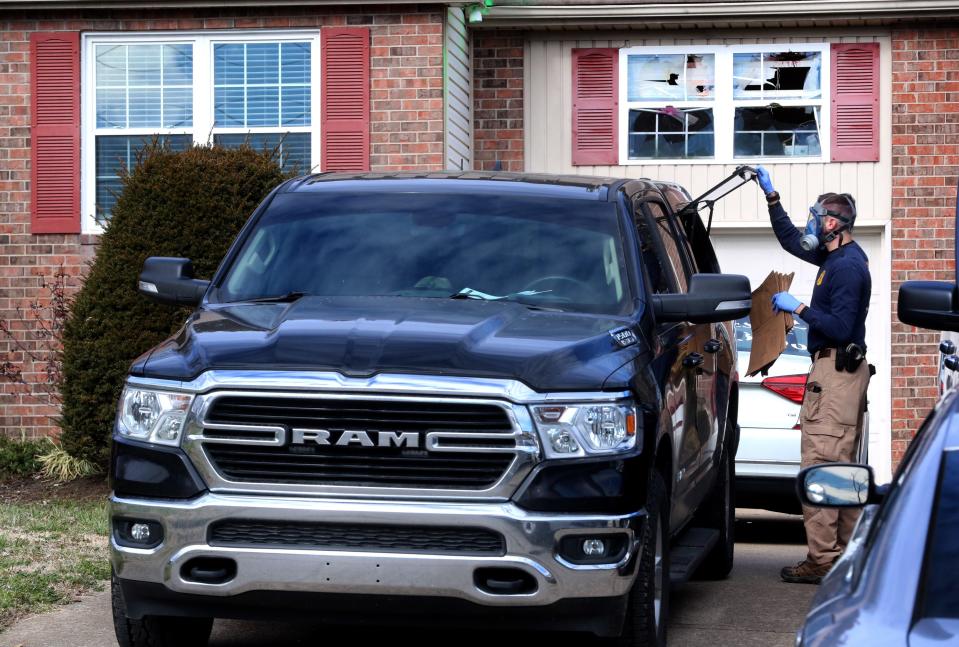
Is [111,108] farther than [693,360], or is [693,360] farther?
[111,108]

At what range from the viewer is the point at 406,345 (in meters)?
5.31

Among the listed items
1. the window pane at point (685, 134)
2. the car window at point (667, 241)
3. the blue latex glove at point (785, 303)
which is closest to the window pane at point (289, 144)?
the window pane at point (685, 134)

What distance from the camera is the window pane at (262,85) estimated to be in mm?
15039

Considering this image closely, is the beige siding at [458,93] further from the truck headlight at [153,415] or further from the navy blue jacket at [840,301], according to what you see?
the truck headlight at [153,415]

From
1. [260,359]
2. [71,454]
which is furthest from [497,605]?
[71,454]

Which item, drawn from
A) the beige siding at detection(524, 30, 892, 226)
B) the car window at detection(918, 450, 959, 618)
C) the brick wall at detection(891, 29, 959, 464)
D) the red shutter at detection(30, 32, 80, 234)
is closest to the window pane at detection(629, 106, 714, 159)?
the beige siding at detection(524, 30, 892, 226)

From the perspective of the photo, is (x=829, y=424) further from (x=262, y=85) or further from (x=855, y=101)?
(x=855, y=101)

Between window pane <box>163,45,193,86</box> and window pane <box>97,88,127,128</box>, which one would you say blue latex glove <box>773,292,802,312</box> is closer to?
window pane <box>163,45,193,86</box>

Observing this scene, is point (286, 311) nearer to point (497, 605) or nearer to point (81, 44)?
point (497, 605)

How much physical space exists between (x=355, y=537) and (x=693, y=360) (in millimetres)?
2321

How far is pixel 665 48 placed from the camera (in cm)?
1647

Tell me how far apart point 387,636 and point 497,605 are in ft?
5.64

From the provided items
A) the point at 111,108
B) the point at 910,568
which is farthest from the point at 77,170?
the point at 910,568

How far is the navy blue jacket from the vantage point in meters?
8.28
